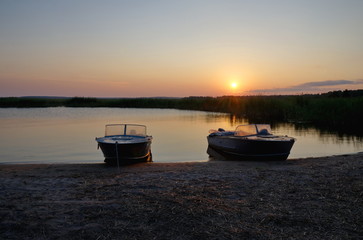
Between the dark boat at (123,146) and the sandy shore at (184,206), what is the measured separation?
116 inches

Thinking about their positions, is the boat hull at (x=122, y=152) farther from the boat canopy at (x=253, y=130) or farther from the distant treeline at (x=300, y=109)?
the distant treeline at (x=300, y=109)

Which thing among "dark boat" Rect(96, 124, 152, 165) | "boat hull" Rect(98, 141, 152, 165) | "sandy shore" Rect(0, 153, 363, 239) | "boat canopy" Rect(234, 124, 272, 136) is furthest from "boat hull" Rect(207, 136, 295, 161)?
"boat hull" Rect(98, 141, 152, 165)

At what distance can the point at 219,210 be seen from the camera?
6484mm

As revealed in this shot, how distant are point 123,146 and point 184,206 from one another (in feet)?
23.7

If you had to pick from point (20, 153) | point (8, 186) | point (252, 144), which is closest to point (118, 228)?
point (8, 186)

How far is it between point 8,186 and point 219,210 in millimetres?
6111

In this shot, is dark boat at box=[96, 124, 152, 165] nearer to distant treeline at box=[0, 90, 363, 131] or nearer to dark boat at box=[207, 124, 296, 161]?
dark boat at box=[207, 124, 296, 161]

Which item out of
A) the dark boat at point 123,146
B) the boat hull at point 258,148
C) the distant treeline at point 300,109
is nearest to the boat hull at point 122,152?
the dark boat at point 123,146

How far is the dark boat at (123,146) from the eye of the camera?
13370 mm

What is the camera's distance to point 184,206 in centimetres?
666

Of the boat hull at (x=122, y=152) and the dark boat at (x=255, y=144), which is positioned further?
the dark boat at (x=255, y=144)

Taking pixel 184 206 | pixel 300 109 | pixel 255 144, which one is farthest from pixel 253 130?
pixel 300 109

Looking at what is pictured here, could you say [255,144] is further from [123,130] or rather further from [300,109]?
[300,109]

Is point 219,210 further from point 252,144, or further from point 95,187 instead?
point 252,144
